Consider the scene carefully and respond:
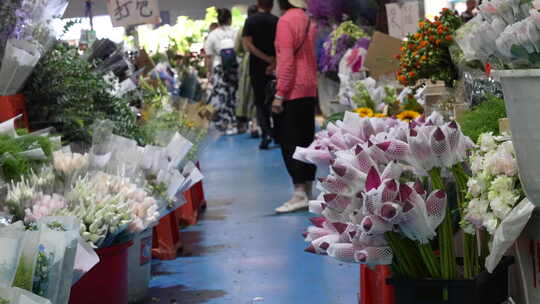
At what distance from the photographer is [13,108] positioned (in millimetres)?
4234

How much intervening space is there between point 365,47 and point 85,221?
3.82 meters

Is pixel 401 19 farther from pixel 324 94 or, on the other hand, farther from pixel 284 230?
pixel 324 94

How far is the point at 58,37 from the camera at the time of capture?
4562 mm

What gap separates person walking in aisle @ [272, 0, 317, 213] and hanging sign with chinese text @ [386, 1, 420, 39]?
62 cm

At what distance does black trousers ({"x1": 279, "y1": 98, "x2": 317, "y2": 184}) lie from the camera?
21.8ft

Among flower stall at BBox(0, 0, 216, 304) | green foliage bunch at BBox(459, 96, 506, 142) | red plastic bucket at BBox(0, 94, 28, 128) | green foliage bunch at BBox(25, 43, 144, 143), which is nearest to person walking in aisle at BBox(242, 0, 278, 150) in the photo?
flower stall at BBox(0, 0, 216, 304)

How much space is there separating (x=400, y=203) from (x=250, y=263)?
304cm

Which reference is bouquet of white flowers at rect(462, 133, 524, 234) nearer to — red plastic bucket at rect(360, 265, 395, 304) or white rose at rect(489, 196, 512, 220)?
white rose at rect(489, 196, 512, 220)

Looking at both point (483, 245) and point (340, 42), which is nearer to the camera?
point (483, 245)

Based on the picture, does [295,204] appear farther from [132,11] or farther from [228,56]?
[228,56]

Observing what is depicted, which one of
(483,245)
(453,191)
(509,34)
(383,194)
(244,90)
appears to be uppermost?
(509,34)

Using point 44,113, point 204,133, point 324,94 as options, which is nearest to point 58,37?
point 44,113

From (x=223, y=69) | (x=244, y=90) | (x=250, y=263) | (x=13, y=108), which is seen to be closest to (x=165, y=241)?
(x=250, y=263)

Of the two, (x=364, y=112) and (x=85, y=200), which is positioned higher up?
(x=364, y=112)
